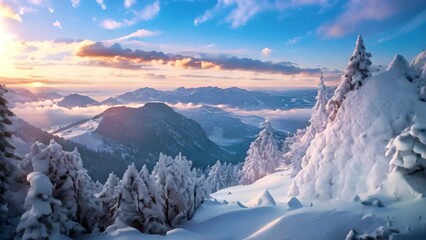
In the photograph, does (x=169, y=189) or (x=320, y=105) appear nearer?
(x=169, y=189)

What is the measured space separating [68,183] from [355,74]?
19.0m

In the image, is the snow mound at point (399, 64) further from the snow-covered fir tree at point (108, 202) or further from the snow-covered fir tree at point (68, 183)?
the snow-covered fir tree at point (68, 183)

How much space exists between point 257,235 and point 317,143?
11.6 metres

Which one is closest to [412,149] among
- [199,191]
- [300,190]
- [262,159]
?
[300,190]

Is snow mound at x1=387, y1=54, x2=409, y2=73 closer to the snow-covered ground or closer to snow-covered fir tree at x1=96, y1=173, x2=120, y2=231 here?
the snow-covered ground

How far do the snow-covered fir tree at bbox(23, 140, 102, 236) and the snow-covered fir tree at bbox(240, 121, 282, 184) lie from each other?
54682mm

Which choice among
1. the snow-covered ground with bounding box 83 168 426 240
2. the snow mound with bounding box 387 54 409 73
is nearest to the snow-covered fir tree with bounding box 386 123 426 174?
the snow-covered ground with bounding box 83 168 426 240

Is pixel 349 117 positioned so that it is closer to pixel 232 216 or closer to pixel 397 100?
pixel 397 100

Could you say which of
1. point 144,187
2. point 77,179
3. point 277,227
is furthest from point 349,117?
point 77,179

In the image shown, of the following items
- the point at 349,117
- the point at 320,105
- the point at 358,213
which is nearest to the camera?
the point at 358,213

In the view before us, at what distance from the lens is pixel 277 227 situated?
45.2 feet

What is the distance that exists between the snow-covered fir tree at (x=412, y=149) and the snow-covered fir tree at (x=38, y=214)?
14250mm

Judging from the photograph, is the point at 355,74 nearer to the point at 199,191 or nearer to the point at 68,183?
the point at 199,191

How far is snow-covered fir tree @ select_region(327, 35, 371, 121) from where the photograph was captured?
2322 cm
